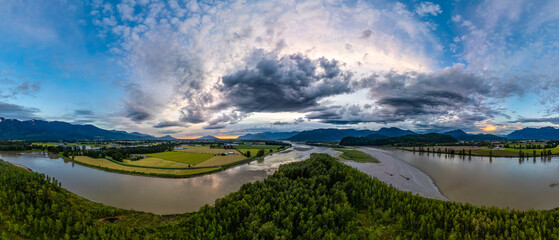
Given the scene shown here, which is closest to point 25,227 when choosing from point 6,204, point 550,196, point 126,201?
point 6,204

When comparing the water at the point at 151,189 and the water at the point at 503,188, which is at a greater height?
the water at the point at 503,188

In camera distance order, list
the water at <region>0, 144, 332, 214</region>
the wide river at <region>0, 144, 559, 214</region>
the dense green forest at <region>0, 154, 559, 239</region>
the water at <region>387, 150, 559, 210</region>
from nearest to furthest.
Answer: the dense green forest at <region>0, 154, 559, 239</region> < the water at <region>387, 150, 559, 210</region> < the wide river at <region>0, 144, 559, 214</region> < the water at <region>0, 144, 332, 214</region>

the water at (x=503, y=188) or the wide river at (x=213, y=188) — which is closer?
the water at (x=503, y=188)

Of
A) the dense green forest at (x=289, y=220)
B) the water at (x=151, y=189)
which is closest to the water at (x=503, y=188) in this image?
the dense green forest at (x=289, y=220)

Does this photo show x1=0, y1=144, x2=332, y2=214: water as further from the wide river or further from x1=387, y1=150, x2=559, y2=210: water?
x1=387, y1=150, x2=559, y2=210: water

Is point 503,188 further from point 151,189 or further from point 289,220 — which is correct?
point 151,189

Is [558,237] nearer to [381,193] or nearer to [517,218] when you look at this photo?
[517,218]

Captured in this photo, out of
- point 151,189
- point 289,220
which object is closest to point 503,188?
point 289,220

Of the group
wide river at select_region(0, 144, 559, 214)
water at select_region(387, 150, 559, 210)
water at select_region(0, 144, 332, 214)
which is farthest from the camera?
water at select_region(0, 144, 332, 214)

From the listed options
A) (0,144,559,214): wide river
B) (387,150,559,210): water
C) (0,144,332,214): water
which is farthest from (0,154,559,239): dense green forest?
(387,150,559,210): water

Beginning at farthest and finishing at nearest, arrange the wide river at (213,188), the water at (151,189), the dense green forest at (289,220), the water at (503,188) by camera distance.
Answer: the water at (151,189)
the wide river at (213,188)
the water at (503,188)
the dense green forest at (289,220)

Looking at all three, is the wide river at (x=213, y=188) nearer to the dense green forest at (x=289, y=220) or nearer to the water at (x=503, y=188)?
the water at (x=503, y=188)
